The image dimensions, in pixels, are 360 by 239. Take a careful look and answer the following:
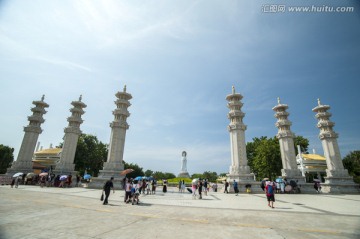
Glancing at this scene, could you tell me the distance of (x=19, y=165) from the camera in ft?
116

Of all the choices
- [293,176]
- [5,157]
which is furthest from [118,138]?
[5,157]

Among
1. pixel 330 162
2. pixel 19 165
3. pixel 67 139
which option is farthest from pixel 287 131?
pixel 19 165

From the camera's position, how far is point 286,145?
109 ft

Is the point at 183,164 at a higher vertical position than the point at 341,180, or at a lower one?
higher

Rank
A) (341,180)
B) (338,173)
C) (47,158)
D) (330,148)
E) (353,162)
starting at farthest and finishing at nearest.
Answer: (47,158)
(353,162)
(330,148)
(338,173)
(341,180)

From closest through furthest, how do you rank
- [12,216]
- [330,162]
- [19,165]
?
[12,216] < [330,162] < [19,165]

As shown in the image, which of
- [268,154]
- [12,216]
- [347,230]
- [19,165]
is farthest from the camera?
[268,154]

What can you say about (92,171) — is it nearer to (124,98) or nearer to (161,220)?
(124,98)

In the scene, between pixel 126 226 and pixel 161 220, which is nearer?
pixel 126 226

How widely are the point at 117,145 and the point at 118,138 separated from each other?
52.1 inches

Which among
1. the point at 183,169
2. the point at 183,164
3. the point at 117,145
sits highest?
the point at 117,145

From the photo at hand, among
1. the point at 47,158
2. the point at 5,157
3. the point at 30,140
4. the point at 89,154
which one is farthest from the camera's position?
the point at 47,158

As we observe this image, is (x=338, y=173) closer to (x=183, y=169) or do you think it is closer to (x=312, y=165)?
(x=312, y=165)

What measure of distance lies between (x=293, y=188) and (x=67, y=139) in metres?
42.3
